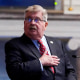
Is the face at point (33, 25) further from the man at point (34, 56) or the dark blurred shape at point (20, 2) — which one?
the dark blurred shape at point (20, 2)

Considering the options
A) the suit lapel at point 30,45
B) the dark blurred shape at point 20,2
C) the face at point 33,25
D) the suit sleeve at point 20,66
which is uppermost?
the dark blurred shape at point 20,2

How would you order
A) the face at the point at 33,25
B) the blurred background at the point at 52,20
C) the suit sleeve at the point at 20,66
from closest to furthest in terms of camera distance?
the suit sleeve at the point at 20,66 < the face at the point at 33,25 < the blurred background at the point at 52,20

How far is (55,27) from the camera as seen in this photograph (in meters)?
4.21

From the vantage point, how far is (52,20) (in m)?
4.16

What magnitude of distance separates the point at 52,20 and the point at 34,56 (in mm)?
1535

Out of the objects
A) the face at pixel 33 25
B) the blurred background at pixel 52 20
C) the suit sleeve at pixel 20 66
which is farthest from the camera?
the blurred background at pixel 52 20

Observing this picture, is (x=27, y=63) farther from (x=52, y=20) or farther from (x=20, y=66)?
(x=52, y=20)

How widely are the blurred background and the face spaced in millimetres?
1354

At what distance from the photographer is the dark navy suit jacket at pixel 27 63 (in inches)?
103

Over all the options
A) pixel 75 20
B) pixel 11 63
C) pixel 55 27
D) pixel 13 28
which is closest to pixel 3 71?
pixel 13 28

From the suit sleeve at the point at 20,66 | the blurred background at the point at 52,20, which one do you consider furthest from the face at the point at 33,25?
the blurred background at the point at 52,20

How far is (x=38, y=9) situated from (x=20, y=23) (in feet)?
4.66

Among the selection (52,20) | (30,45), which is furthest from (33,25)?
(52,20)

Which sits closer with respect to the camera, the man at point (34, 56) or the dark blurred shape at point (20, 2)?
the man at point (34, 56)
